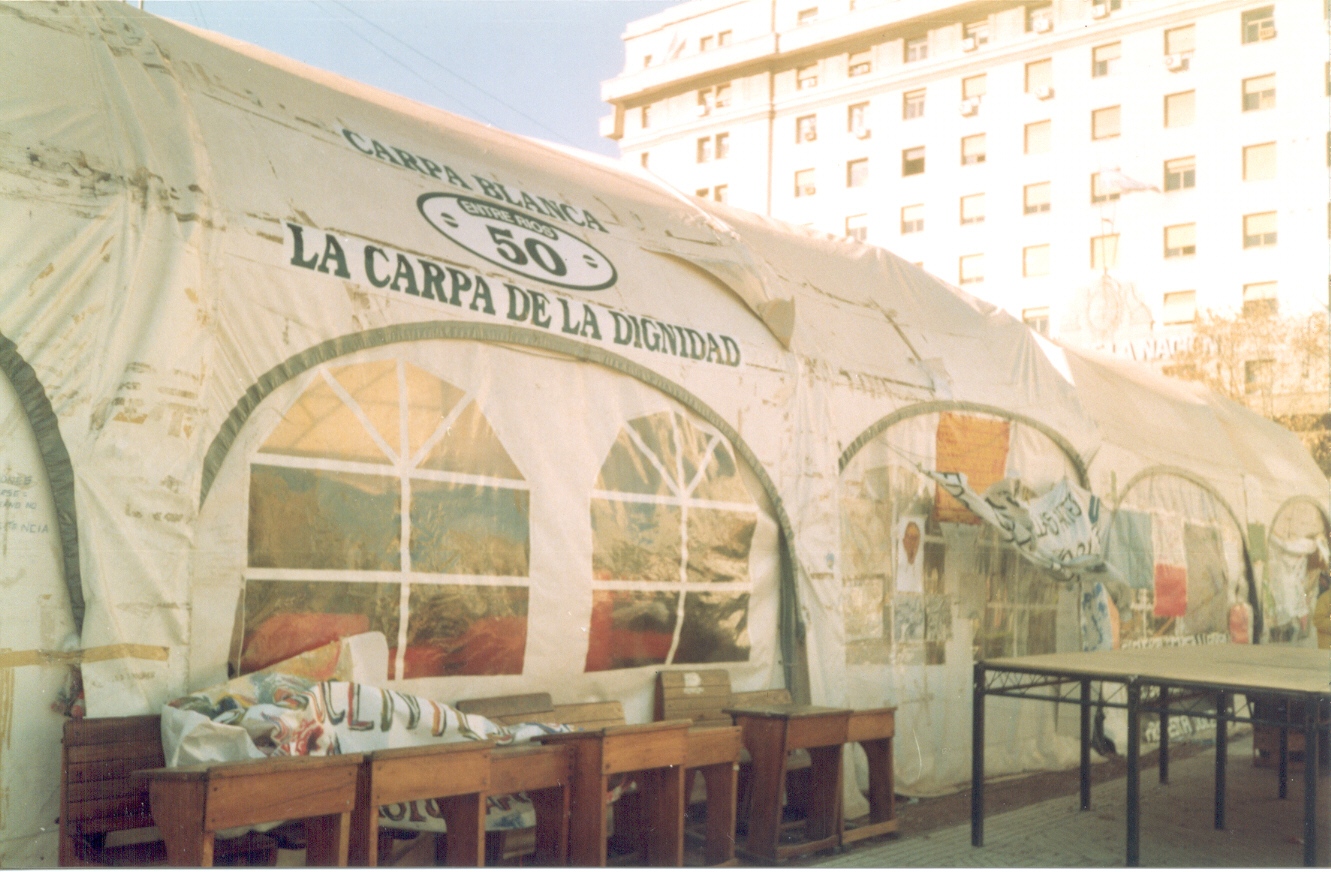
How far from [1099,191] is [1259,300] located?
7.08 m

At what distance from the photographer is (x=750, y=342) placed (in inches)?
301

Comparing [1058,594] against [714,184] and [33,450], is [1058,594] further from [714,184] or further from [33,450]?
[714,184]

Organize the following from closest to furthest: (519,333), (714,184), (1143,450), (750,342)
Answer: (519,333) < (750,342) < (1143,450) < (714,184)

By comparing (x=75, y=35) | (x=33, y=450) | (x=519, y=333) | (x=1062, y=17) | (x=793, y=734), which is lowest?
(x=793, y=734)

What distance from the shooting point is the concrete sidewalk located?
663cm

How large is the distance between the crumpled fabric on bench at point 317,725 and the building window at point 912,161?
118 ft

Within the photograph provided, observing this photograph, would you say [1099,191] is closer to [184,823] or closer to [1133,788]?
[1133,788]

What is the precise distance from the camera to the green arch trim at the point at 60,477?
4.34 m

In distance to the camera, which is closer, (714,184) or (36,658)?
(36,658)

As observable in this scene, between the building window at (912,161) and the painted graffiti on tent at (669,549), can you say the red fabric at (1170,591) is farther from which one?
the building window at (912,161)

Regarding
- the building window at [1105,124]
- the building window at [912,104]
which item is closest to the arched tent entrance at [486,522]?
Result: the building window at [1105,124]

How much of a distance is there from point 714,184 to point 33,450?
3923cm

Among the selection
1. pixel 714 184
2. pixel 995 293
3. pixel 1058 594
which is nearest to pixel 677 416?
pixel 1058 594

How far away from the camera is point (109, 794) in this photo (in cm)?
417
